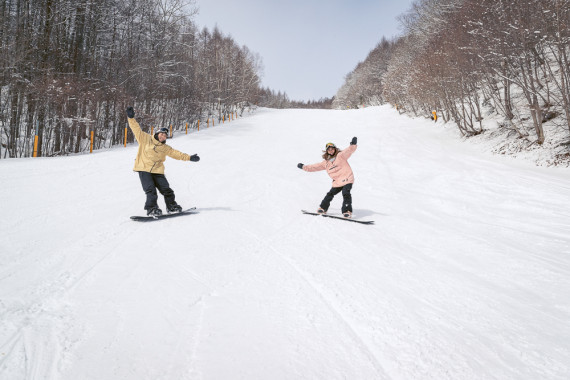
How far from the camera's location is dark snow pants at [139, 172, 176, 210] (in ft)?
16.3

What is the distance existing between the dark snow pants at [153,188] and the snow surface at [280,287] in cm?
54

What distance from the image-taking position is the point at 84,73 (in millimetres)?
18109

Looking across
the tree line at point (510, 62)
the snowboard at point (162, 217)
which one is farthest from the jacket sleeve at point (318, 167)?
the tree line at point (510, 62)

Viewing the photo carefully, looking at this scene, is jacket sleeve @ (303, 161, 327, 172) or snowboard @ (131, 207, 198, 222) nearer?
snowboard @ (131, 207, 198, 222)

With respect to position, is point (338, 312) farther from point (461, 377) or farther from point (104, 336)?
point (104, 336)

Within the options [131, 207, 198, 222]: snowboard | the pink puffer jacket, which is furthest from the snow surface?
the pink puffer jacket

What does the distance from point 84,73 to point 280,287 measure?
22097 mm

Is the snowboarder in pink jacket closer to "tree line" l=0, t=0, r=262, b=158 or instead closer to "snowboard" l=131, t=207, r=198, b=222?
"snowboard" l=131, t=207, r=198, b=222

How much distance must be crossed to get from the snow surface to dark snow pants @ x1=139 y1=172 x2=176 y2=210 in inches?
21.2

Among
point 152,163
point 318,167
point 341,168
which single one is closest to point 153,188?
point 152,163

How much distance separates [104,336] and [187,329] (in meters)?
0.56

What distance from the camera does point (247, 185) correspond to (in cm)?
754

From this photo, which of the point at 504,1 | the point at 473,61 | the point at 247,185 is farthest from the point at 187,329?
the point at 473,61

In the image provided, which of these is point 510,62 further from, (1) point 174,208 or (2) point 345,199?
(1) point 174,208
